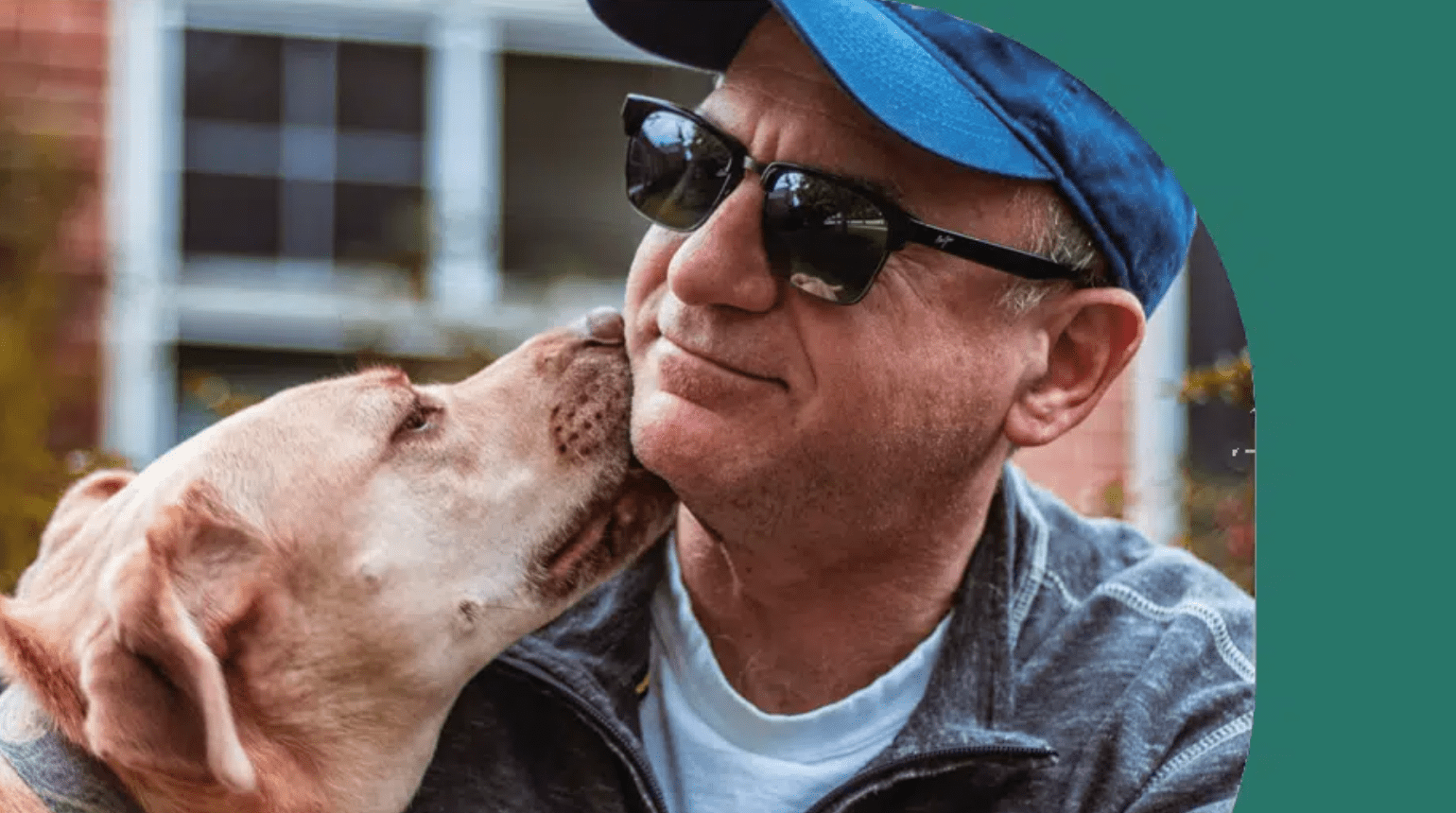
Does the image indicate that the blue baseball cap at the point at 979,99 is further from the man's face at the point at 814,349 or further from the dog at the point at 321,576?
the dog at the point at 321,576

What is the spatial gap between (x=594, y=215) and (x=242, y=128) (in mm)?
484

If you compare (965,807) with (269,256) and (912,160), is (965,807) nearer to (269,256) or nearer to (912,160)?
(912,160)

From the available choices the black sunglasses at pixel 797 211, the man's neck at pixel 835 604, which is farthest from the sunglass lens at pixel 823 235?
the man's neck at pixel 835 604

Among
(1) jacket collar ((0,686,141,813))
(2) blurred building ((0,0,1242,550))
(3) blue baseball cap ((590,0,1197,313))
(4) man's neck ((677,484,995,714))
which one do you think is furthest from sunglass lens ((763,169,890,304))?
(1) jacket collar ((0,686,141,813))

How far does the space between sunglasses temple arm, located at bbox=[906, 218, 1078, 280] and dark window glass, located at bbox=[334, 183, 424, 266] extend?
0.66 meters

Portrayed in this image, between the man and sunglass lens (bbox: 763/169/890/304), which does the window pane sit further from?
sunglass lens (bbox: 763/169/890/304)

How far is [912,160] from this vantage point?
2678mm

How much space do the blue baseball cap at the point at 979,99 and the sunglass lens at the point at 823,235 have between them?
0.13m

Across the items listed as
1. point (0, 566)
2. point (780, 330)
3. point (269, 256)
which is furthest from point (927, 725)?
point (0, 566)

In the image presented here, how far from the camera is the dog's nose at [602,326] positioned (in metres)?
2.87

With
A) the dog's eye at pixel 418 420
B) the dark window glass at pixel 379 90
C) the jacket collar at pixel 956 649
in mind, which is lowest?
the jacket collar at pixel 956 649

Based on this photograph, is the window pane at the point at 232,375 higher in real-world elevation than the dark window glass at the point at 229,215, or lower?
lower

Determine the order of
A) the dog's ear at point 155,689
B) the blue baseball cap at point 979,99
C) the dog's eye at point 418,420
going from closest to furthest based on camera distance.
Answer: the dog's ear at point 155,689 → the blue baseball cap at point 979,99 → the dog's eye at point 418,420

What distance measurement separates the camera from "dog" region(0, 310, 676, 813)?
246cm
